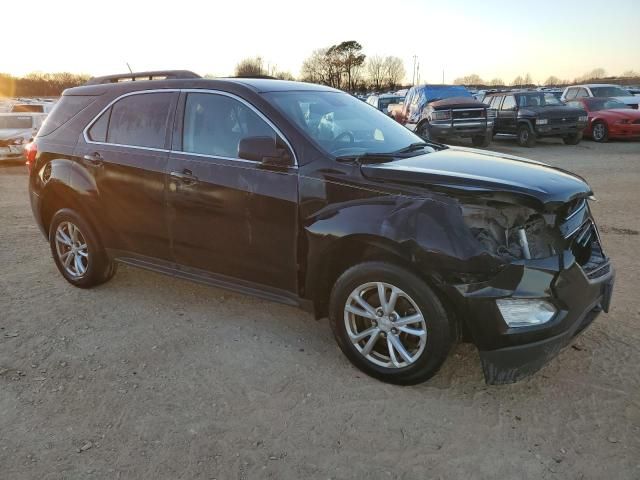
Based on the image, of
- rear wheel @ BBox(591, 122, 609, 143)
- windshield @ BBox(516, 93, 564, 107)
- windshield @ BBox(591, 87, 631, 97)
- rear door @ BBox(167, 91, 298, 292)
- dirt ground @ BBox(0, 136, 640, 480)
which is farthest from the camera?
windshield @ BBox(591, 87, 631, 97)

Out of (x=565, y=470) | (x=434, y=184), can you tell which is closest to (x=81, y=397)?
(x=434, y=184)

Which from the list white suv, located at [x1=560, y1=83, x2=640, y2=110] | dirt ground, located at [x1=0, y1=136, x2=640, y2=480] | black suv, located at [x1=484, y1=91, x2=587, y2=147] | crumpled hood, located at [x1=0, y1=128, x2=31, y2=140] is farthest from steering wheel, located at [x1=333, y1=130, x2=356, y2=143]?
white suv, located at [x1=560, y1=83, x2=640, y2=110]

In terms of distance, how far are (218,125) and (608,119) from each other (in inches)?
683

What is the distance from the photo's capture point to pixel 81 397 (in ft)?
10.8

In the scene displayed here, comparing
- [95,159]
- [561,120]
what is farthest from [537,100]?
[95,159]

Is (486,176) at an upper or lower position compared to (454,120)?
lower

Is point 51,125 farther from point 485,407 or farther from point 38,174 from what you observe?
point 485,407

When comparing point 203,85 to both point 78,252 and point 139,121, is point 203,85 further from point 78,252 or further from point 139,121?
point 78,252

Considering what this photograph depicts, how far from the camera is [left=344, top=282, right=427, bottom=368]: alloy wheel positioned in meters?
3.20

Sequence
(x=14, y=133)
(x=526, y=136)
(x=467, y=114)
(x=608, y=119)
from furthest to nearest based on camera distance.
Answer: (x=608, y=119)
(x=526, y=136)
(x=467, y=114)
(x=14, y=133)

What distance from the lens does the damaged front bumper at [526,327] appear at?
2879 millimetres

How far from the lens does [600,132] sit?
Result: 1816cm

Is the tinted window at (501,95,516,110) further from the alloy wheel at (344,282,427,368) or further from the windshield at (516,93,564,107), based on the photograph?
the alloy wheel at (344,282,427,368)

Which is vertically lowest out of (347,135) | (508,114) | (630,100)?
(347,135)
